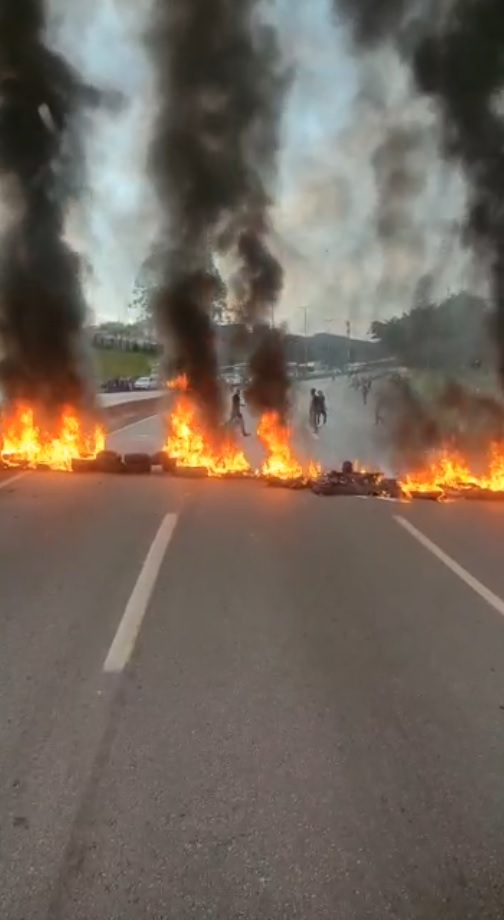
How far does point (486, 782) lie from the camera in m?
3.35

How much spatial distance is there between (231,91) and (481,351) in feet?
20.9

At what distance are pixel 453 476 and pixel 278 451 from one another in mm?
2920

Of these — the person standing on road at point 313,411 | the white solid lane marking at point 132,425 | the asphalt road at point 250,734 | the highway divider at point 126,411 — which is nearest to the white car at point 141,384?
the highway divider at point 126,411

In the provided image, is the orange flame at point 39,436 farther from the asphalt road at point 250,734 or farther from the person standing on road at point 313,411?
the asphalt road at point 250,734

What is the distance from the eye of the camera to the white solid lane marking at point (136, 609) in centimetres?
476

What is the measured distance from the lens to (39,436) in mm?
15992

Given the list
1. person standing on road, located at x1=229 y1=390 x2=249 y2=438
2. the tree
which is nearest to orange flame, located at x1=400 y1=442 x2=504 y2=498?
the tree

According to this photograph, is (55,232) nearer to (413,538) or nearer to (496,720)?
(413,538)

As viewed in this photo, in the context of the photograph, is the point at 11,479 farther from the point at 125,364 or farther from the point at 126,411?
the point at 125,364

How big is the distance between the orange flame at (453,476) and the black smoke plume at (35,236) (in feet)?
22.1

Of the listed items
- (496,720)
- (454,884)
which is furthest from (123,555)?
(454,884)

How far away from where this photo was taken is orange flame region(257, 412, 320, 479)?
13624mm

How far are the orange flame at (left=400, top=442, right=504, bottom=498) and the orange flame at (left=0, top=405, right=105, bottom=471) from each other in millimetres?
5991

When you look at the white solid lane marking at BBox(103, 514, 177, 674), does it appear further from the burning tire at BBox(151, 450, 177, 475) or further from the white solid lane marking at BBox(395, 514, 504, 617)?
the burning tire at BBox(151, 450, 177, 475)
